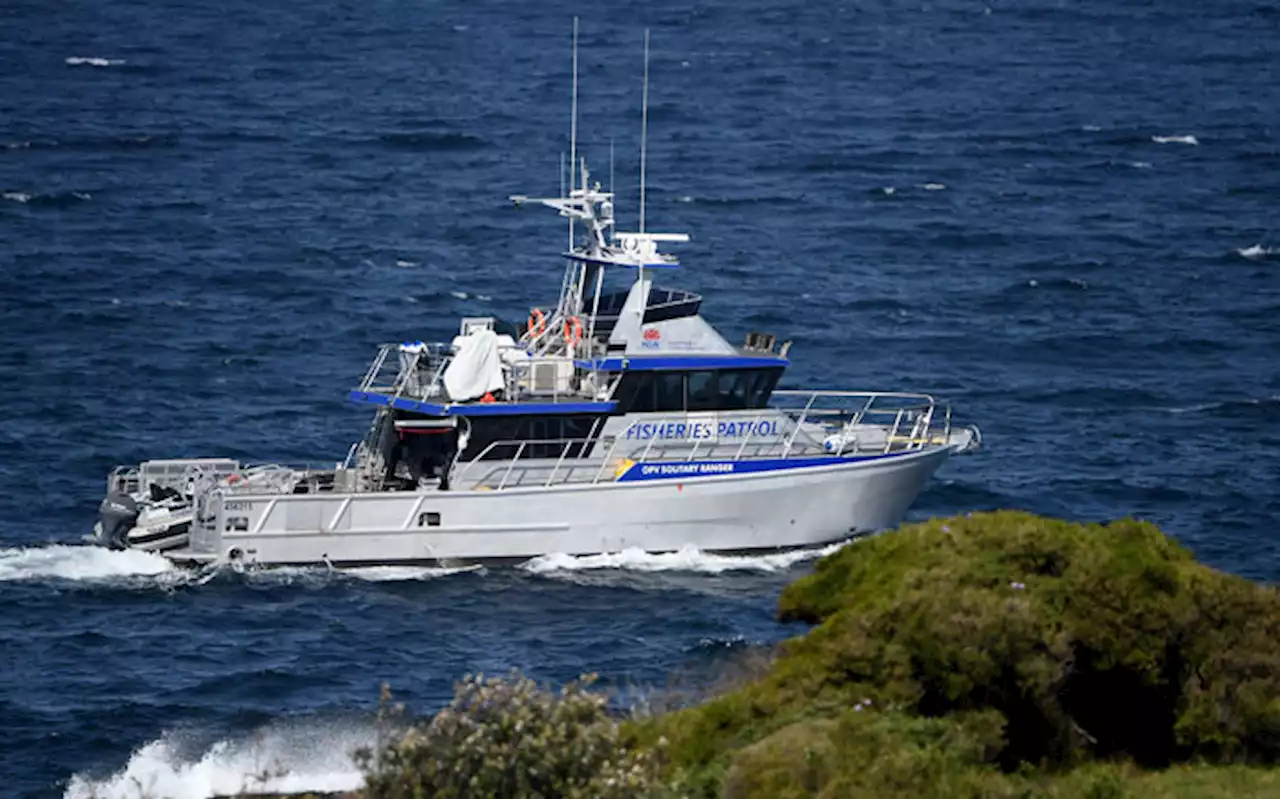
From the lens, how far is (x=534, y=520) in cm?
5141

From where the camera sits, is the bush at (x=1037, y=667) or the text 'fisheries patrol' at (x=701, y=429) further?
the text 'fisheries patrol' at (x=701, y=429)

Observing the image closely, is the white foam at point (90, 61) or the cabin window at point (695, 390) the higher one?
the white foam at point (90, 61)

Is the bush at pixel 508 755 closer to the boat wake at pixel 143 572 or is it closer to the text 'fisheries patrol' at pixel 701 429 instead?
the boat wake at pixel 143 572

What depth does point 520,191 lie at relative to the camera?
3949 inches

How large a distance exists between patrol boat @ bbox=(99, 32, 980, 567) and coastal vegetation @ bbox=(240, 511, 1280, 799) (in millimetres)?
14386

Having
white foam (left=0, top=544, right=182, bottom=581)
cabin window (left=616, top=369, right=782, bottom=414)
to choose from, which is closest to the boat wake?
white foam (left=0, top=544, right=182, bottom=581)

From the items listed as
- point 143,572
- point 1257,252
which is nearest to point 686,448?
point 143,572

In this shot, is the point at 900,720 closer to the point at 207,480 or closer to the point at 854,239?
the point at 207,480

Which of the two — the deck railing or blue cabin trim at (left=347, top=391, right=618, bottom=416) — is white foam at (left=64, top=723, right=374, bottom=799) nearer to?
blue cabin trim at (left=347, top=391, right=618, bottom=416)

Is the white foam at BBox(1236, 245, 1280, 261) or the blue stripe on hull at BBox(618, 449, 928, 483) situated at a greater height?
the blue stripe on hull at BBox(618, 449, 928, 483)

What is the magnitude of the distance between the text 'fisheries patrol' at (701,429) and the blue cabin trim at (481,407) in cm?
107

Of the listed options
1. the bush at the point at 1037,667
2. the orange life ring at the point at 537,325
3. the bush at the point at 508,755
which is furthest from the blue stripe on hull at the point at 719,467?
the bush at the point at 508,755

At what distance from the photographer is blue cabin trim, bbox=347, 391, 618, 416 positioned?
168 feet

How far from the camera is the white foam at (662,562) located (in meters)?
51.7
